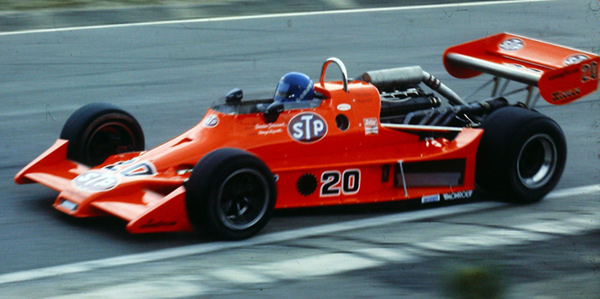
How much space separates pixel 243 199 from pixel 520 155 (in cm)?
231

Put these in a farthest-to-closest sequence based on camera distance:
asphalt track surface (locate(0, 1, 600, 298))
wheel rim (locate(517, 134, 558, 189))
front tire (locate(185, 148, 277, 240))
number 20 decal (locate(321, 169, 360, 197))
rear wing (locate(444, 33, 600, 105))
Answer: rear wing (locate(444, 33, 600, 105)), wheel rim (locate(517, 134, 558, 189)), number 20 decal (locate(321, 169, 360, 197)), front tire (locate(185, 148, 277, 240)), asphalt track surface (locate(0, 1, 600, 298))

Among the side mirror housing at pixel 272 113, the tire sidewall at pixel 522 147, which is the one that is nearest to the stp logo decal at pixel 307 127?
the side mirror housing at pixel 272 113

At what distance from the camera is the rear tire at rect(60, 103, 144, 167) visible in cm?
656

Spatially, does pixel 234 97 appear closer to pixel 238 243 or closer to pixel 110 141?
pixel 110 141

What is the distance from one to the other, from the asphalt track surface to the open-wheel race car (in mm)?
188

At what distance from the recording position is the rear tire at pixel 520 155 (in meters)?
6.28

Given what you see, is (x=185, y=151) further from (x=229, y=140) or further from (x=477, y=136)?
(x=477, y=136)

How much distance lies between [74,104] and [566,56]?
5.57m

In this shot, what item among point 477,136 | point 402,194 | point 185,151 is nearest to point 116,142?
point 185,151

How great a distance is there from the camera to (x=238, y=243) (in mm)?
5309

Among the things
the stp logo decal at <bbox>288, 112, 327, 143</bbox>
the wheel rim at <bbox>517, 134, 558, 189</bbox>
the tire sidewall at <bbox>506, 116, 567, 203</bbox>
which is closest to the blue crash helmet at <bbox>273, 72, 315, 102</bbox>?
the stp logo decal at <bbox>288, 112, 327, 143</bbox>

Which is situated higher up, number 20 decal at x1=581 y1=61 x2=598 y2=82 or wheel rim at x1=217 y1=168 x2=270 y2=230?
number 20 decal at x1=581 y1=61 x2=598 y2=82

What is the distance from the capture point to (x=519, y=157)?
6.35 m

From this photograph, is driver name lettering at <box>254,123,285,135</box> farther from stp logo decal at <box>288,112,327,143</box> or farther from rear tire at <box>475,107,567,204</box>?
rear tire at <box>475,107,567,204</box>
